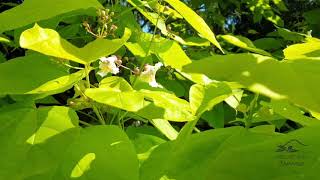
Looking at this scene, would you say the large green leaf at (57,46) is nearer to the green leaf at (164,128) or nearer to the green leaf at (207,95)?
the green leaf at (207,95)

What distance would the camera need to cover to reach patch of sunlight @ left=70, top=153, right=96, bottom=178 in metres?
0.86

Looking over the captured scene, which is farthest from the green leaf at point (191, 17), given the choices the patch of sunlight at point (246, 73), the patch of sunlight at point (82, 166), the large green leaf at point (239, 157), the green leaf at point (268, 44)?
the green leaf at point (268, 44)

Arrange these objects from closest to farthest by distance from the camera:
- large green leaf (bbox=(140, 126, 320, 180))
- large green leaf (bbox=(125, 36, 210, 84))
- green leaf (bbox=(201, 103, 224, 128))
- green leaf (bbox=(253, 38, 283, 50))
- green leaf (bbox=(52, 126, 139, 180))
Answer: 1. large green leaf (bbox=(140, 126, 320, 180))
2. green leaf (bbox=(52, 126, 139, 180))
3. large green leaf (bbox=(125, 36, 210, 84))
4. green leaf (bbox=(201, 103, 224, 128))
5. green leaf (bbox=(253, 38, 283, 50))

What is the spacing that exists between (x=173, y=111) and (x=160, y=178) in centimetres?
13

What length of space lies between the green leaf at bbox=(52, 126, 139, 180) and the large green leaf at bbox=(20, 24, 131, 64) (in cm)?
16

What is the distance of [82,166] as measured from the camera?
2.84 ft

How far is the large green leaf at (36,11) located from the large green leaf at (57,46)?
73 millimetres

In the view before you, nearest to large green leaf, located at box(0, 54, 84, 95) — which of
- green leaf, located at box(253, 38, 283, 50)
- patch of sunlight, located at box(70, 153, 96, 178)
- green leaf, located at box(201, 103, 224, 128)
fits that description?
patch of sunlight, located at box(70, 153, 96, 178)

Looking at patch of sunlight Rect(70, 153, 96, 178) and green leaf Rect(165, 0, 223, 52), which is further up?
green leaf Rect(165, 0, 223, 52)

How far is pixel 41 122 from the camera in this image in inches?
37.9

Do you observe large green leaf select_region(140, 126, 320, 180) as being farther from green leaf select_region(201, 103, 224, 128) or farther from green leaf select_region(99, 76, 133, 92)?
green leaf select_region(201, 103, 224, 128)

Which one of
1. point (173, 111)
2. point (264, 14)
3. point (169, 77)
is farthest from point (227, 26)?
point (173, 111)

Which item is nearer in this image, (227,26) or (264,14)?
(264,14)

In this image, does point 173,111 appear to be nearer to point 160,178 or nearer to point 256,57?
point 160,178
